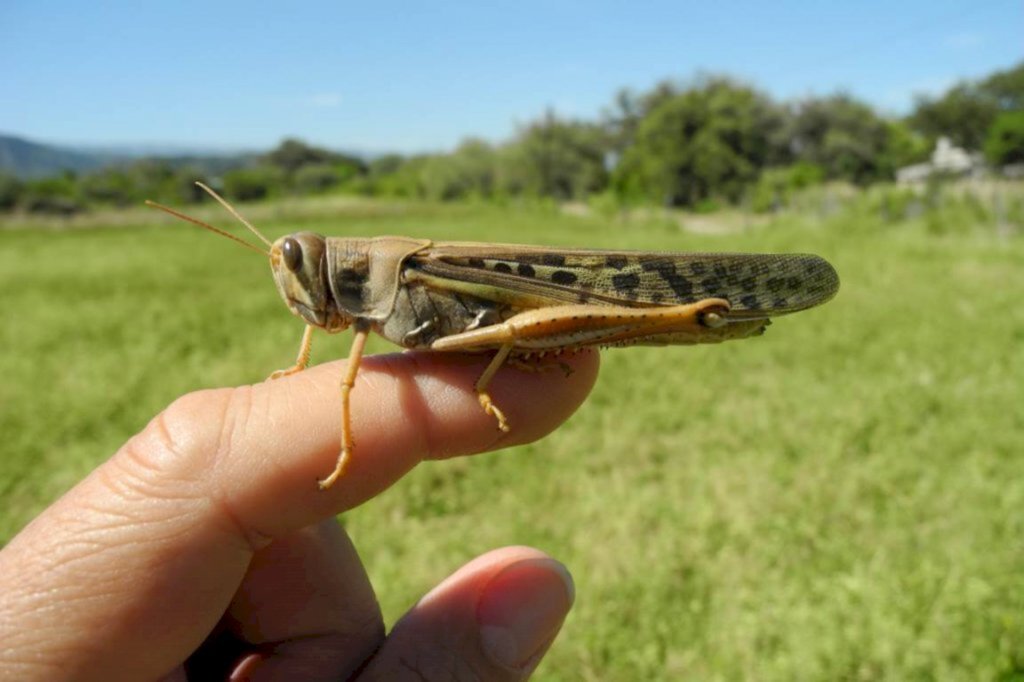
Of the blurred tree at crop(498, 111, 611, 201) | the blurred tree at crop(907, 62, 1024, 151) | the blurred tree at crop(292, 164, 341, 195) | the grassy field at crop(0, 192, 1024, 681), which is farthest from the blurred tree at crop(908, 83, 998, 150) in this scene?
the grassy field at crop(0, 192, 1024, 681)

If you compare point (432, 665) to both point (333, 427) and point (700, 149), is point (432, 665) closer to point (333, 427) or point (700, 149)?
point (333, 427)

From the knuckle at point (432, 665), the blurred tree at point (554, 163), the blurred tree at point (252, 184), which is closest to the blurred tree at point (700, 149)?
the blurred tree at point (554, 163)

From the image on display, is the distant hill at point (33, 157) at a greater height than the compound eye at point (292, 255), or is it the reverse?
the distant hill at point (33, 157)

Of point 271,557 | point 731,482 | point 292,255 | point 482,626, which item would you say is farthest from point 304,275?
point 731,482

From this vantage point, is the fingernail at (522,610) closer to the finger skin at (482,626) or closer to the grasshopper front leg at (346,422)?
the finger skin at (482,626)

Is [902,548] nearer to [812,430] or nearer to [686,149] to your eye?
[812,430]

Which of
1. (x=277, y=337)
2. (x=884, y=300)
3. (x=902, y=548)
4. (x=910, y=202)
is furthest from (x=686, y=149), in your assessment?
(x=902, y=548)
